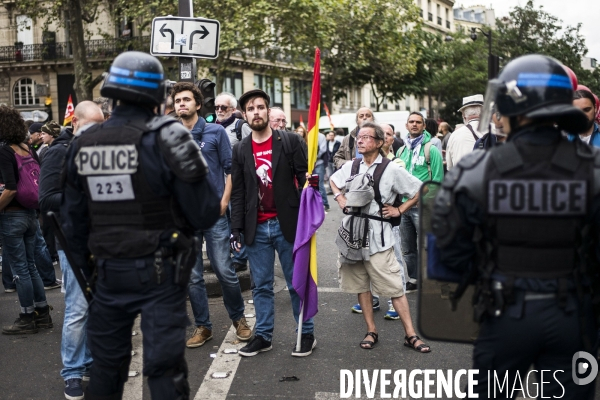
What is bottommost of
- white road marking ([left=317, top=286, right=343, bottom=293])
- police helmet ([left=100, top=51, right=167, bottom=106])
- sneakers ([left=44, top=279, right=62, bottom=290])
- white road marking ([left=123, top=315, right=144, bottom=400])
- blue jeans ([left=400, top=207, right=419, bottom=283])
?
sneakers ([left=44, top=279, right=62, bottom=290])

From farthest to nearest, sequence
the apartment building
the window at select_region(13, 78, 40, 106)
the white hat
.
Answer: the window at select_region(13, 78, 40, 106), the apartment building, the white hat

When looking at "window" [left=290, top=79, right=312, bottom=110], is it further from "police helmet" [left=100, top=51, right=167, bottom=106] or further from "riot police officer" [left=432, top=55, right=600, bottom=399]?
"riot police officer" [left=432, top=55, right=600, bottom=399]

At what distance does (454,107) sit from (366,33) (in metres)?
22.3

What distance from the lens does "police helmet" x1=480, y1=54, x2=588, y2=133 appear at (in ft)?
9.40

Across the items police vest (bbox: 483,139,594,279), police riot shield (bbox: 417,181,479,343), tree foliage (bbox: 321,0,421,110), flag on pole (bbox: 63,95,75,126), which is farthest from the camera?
tree foliage (bbox: 321,0,421,110)

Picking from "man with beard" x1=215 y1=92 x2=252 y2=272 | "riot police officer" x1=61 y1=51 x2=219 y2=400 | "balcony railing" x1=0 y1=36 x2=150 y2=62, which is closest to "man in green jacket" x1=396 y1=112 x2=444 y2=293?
"man with beard" x1=215 y1=92 x2=252 y2=272

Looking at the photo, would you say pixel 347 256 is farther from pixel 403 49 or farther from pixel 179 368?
pixel 403 49

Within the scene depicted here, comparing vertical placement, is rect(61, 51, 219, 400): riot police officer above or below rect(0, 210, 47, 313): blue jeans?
above

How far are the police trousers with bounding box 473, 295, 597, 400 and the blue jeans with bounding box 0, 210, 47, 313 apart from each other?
15.2 feet

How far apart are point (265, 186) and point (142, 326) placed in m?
2.36

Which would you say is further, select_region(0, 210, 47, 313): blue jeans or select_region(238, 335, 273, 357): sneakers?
select_region(0, 210, 47, 313): blue jeans

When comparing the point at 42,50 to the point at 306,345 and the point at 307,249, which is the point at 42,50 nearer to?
the point at 307,249

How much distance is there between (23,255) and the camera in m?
6.58

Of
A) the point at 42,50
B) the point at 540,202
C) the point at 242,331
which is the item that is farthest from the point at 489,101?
the point at 42,50
